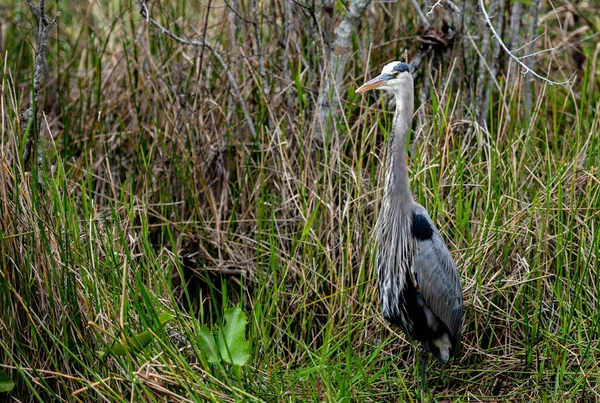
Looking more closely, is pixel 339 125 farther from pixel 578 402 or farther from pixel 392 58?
pixel 578 402

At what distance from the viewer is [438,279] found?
10.5ft

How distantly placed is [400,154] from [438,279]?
52 centimetres

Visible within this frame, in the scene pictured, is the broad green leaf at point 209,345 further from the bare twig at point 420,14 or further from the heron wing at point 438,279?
the bare twig at point 420,14

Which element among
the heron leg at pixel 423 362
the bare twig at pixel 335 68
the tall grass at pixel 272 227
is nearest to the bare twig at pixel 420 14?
the tall grass at pixel 272 227

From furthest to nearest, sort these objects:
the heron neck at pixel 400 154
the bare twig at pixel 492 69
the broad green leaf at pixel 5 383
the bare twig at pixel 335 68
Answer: the bare twig at pixel 492 69
the bare twig at pixel 335 68
the heron neck at pixel 400 154
the broad green leaf at pixel 5 383

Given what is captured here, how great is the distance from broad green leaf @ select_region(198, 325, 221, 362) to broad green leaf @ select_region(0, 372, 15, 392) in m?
0.67

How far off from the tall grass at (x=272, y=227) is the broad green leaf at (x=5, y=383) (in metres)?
0.05

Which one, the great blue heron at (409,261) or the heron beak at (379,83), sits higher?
the heron beak at (379,83)

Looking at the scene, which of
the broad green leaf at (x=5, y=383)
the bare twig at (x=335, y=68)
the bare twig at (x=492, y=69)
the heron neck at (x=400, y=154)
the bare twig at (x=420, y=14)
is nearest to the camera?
the broad green leaf at (x=5, y=383)

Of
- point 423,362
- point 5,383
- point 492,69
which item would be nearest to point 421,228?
point 423,362

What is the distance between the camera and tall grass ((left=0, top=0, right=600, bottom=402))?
2.87 metres

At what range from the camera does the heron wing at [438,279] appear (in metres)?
3.19

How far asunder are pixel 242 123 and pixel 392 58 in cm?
92

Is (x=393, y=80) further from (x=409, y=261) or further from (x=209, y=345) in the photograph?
(x=209, y=345)
